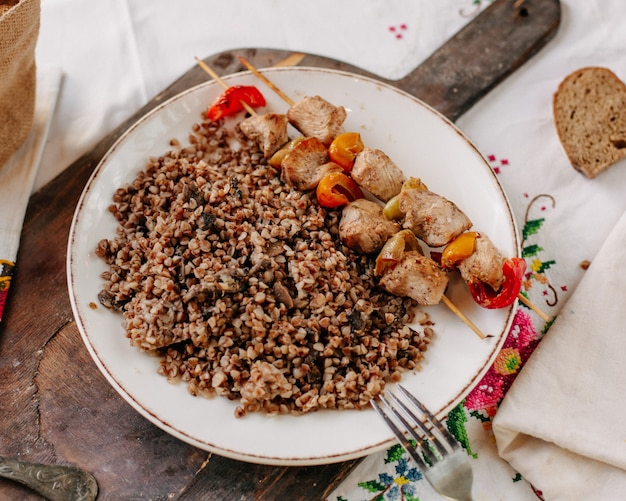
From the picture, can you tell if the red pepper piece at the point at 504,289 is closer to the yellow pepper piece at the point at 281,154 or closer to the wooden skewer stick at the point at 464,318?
the wooden skewer stick at the point at 464,318

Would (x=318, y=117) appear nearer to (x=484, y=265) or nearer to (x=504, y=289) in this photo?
(x=484, y=265)

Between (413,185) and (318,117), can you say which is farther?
(318,117)

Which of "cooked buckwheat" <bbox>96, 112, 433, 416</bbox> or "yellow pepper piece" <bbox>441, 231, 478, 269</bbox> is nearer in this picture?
"cooked buckwheat" <bbox>96, 112, 433, 416</bbox>

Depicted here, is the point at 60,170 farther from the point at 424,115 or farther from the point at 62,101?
the point at 424,115

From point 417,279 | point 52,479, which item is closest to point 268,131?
point 417,279

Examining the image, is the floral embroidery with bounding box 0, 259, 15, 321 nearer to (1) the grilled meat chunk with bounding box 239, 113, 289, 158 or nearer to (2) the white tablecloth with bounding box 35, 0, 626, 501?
(2) the white tablecloth with bounding box 35, 0, 626, 501

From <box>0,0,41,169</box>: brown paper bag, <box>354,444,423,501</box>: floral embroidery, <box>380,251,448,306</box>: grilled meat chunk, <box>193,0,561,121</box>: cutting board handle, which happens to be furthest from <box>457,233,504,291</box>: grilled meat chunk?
<box>0,0,41,169</box>: brown paper bag
